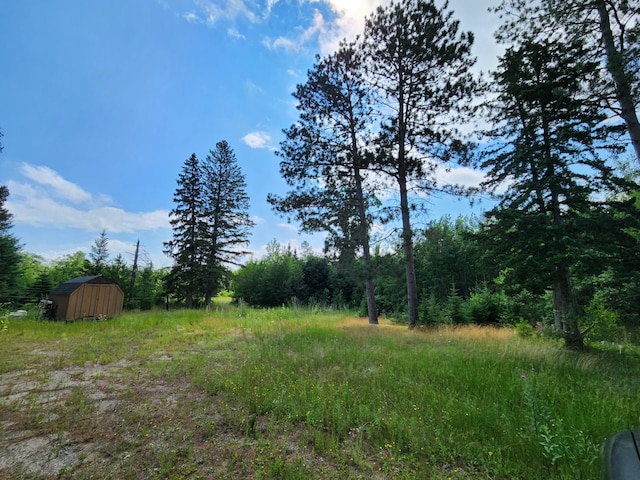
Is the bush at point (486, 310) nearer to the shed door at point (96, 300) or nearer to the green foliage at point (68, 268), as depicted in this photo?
the shed door at point (96, 300)

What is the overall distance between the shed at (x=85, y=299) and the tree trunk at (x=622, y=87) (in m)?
17.4

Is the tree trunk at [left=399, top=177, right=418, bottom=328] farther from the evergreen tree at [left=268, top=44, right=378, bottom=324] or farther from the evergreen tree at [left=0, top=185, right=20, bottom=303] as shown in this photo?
the evergreen tree at [left=0, top=185, right=20, bottom=303]

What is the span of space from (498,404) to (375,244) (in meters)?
7.70

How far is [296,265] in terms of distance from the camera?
25844 millimetres

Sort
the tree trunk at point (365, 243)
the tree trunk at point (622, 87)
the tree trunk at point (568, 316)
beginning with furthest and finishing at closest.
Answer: the tree trunk at point (365, 243), the tree trunk at point (568, 316), the tree trunk at point (622, 87)

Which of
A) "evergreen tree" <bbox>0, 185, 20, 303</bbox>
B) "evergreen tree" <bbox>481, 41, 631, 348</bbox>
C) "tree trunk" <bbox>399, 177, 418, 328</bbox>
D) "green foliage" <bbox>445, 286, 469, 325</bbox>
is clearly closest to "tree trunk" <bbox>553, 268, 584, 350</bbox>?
"evergreen tree" <bbox>481, 41, 631, 348</bbox>

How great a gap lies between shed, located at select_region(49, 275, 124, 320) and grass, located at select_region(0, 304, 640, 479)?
272 inches

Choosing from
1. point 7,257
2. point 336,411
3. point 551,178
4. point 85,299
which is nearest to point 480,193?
point 551,178

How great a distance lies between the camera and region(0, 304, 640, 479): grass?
2148 mm

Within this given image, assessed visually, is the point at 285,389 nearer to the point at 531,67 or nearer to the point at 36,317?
the point at 531,67


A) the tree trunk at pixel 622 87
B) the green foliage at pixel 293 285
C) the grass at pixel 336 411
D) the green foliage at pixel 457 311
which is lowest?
the grass at pixel 336 411

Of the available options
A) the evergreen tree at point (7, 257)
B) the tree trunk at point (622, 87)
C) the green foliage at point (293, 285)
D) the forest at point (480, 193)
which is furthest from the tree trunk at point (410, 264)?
the evergreen tree at point (7, 257)

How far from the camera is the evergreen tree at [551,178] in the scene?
5574 mm

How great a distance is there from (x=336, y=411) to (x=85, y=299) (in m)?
13.4
